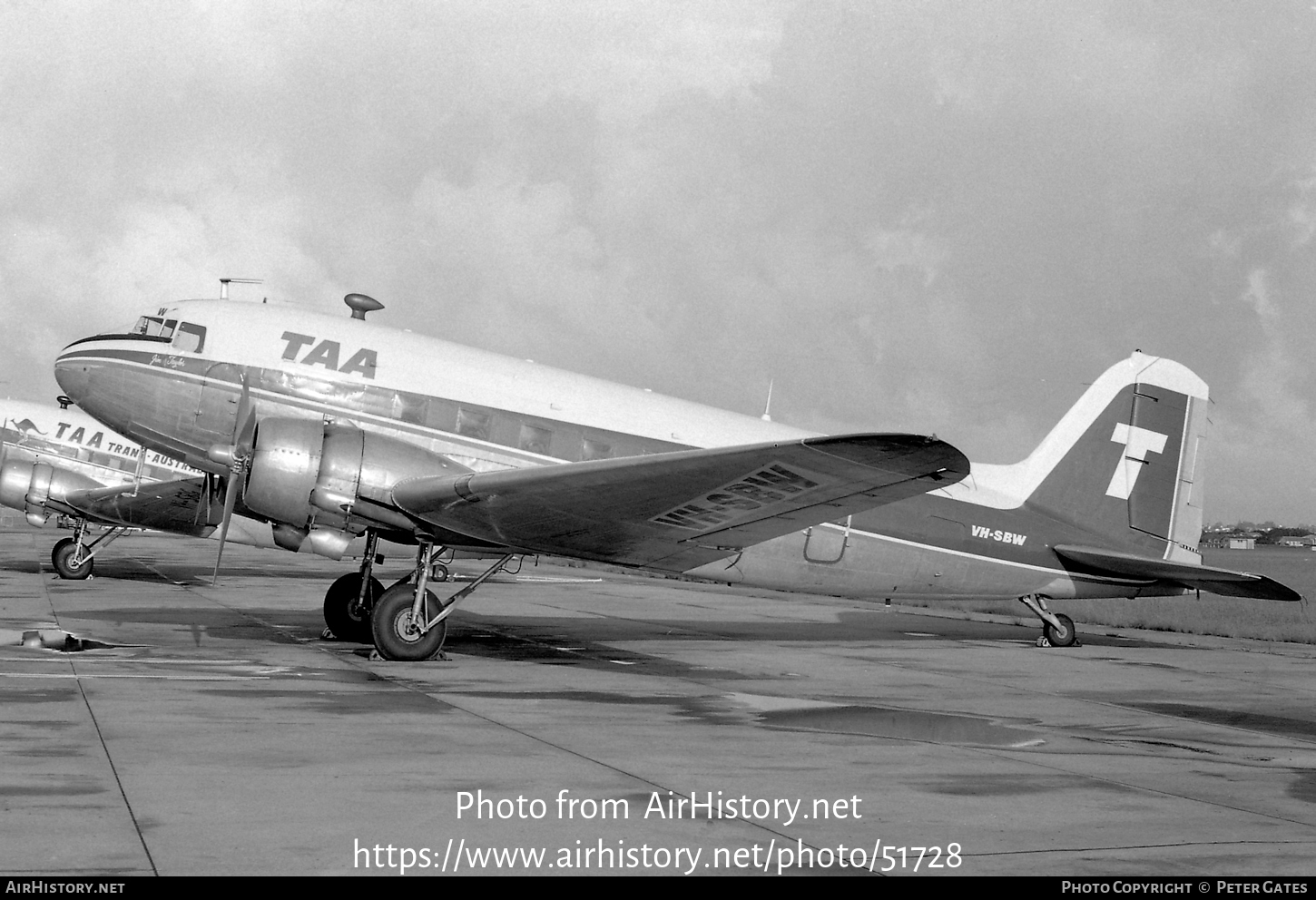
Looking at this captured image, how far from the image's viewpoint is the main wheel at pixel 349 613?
15.2 metres

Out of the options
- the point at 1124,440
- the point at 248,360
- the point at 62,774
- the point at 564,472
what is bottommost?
the point at 62,774

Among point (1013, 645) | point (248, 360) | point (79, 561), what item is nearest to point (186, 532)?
point (79, 561)

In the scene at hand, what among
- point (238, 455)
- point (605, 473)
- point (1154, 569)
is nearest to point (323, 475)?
point (238, 455)

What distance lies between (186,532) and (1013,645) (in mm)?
17538

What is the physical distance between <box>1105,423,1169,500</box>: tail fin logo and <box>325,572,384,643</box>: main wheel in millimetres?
10439

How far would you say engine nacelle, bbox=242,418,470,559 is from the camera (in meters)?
12.4

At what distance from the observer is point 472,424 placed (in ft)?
46.1

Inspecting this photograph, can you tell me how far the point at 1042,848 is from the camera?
221 inches

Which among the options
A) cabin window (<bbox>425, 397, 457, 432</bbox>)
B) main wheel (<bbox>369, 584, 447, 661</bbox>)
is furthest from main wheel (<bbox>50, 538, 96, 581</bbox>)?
main wheel (<bbox>369, 584, 447, 661</bbox>)

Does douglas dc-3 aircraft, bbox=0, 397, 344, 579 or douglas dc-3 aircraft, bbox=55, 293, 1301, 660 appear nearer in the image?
douglas dc-3 aircraft, bbox=55, 293, 1301, 660

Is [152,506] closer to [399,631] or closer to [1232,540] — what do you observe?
[399,631]

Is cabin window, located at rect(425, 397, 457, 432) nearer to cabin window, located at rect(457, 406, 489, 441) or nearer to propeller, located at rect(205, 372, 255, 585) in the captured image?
cabin window, located at rect(457, 406, 489, 441)

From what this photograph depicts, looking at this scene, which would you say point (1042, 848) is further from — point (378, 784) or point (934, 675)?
point (934, 675)

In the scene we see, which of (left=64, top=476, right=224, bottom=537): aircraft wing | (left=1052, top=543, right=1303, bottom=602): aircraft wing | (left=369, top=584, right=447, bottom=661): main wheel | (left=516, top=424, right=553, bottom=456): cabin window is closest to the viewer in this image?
(left=369, top=584, right=447, bottom=661): main wheel
